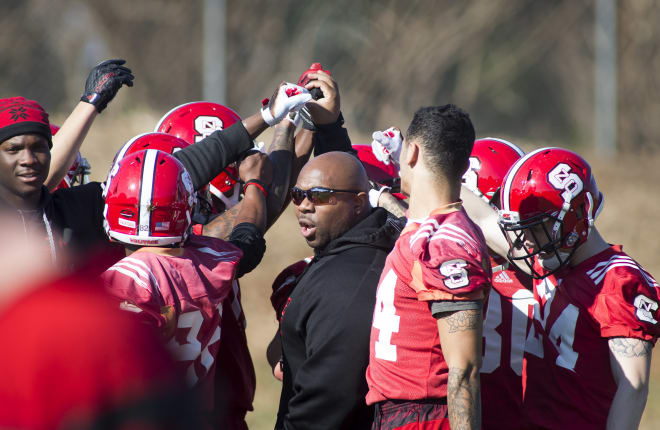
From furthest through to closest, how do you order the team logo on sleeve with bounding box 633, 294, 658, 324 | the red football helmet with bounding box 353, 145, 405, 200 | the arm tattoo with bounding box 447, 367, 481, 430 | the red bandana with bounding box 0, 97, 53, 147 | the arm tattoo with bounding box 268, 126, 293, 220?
the red football helmet with bounding box 353, 145, 405, 200, the arm tattoo with bounding box 268, 126, 293, 220, the red bandana with bounding box 0, 97, 53, 147, the team logo on sleeve with bounding box 633, 294, 658, 324, the arm tattoo with bounding box 447, 367, 481, 430

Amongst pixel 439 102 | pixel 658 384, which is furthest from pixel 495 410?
pixel 439 102

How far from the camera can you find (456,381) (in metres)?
2.86

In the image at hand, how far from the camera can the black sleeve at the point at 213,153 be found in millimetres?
4004

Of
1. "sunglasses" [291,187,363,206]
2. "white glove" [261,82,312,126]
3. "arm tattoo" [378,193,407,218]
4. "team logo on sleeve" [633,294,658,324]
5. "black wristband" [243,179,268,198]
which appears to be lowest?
"team logo on sleeve" [633,294,658,324]

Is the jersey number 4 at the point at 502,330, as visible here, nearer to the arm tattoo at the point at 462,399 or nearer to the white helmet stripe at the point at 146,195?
the arm tattoo at the point at 462,399

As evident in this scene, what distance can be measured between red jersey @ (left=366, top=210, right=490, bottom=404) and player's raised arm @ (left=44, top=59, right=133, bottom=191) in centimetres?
202

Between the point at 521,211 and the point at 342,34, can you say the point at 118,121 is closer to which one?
the point at 342,34

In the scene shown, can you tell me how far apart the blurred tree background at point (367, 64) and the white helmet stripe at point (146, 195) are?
8256 mm

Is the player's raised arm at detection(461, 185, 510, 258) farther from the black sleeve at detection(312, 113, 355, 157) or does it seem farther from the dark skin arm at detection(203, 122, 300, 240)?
the dark skin arm at detection(203, 122, 300, 240)

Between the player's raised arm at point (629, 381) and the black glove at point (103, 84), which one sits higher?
the black glove at point (103, 84)

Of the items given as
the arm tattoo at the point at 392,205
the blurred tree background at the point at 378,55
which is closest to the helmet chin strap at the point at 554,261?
the arm tattoo at the point at 392,205

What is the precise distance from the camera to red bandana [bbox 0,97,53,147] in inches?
152

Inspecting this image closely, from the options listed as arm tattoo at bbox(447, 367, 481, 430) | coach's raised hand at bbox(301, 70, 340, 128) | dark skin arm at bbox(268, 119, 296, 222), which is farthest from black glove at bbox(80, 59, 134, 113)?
arm tattoo at bbox(447, 367, 481, 430)

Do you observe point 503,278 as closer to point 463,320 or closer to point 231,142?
point 463,320
